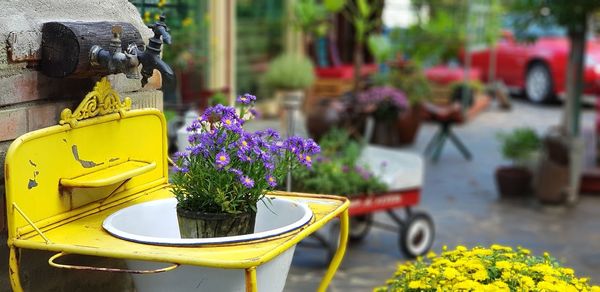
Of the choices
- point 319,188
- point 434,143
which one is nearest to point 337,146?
point 319,188

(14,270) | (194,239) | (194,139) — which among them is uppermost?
(194,139)

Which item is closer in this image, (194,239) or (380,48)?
(194,239)

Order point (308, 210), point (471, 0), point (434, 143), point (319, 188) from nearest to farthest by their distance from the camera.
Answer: point (308, 210) → point (319, 188) → point (434, 143) → point (471, 0)

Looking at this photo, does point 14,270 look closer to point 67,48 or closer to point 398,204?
point 67,48

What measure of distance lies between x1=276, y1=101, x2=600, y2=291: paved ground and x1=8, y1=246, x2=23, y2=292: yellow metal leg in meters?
3.59

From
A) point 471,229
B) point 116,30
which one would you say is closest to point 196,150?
point 116,30

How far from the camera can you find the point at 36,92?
2863 mm

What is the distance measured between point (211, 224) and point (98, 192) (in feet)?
1.47

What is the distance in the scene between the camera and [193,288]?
106 inches

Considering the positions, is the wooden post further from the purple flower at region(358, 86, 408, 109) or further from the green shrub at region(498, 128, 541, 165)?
the purple flower at region(358, 86, 408, 109)

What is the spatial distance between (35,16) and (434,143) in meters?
9.10

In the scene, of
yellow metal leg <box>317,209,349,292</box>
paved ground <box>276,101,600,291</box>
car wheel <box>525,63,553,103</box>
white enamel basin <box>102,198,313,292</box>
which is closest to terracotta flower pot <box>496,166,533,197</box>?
paved ground <box>276,101,600,291</box>

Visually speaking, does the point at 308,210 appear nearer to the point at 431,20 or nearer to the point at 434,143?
the point at 434,143

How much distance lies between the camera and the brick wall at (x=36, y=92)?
275 centimetres
